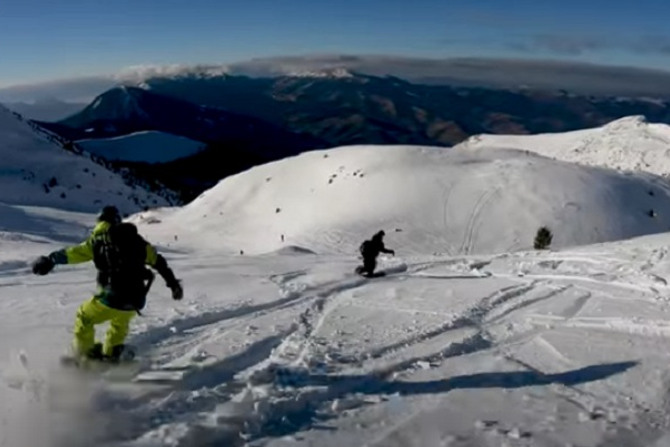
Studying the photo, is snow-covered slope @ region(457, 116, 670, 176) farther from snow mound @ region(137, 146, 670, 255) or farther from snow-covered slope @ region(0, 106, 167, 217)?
snow-covered slope @ region(0, 106, 167, 217)

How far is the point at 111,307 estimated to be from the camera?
782 cm

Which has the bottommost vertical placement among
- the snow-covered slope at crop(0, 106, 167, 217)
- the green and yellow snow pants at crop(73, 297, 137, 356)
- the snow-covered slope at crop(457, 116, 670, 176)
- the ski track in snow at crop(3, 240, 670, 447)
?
the snow-covered slope at crop(457, 116, 670, 176)

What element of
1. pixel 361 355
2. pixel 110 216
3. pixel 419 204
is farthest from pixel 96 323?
pixel 419 204

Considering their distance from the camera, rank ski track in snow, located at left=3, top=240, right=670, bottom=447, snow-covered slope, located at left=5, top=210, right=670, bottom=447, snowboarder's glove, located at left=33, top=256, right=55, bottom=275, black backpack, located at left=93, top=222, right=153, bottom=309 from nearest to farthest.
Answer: snow-covered slope, located at left=5, top=210, right=670, bottom=447 < ski track in snow, located at left=3, top=240, right=670, bottom=447 < black backpack, located at left=93, top=222, right=153, bottom=309 < snowboarder's glove, located at left=33, top=256, right=55, bottom=275

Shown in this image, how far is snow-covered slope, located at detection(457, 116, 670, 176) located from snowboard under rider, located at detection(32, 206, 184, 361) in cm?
14319

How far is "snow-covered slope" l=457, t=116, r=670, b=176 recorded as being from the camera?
15088 cm

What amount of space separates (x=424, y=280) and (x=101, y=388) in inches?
397

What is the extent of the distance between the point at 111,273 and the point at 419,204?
45467 millimetres

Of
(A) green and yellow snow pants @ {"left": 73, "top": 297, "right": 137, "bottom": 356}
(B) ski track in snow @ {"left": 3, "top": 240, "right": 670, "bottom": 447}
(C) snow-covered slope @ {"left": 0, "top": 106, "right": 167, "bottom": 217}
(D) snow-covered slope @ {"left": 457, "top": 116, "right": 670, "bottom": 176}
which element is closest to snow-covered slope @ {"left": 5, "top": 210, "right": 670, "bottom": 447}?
(B) ski track in snow @ {"left": 3, "top": 240, "right": 670, "bottom": 447}

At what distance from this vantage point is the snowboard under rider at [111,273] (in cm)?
771

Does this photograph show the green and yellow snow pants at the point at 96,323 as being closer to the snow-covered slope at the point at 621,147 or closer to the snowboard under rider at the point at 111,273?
the snowboard under rider at the point at 111,273

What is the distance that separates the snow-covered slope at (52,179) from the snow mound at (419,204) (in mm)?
12384

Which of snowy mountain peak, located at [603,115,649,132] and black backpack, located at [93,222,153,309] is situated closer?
black backpack, located at [93,222,153,309]

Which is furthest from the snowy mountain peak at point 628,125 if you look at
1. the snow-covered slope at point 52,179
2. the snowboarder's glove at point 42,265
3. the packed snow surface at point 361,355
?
the snowboarder's glove at point 42,265
